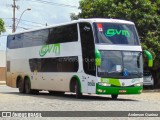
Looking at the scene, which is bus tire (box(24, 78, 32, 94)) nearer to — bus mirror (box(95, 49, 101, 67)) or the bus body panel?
the bus body panel

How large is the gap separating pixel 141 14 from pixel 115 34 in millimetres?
13569

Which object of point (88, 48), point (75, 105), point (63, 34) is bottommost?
point (75, 105)

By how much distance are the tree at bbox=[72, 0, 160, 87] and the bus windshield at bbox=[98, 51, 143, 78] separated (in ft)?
37.7

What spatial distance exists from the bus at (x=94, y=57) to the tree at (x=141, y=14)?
10484 mm

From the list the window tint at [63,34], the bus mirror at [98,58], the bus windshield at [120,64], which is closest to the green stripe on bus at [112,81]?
the bus windshield at [120,64]

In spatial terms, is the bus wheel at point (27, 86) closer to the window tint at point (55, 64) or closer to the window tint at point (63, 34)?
the window tint at point (55, 64)

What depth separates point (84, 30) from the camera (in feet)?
75.2

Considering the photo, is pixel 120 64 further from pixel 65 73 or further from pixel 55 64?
pixel 55 64

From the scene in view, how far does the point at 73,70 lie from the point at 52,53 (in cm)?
265

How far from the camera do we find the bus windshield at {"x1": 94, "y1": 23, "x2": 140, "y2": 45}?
73.2ft

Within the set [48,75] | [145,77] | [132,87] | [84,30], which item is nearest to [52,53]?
[48,75]

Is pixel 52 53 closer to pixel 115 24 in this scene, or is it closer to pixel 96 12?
pixel 115 24

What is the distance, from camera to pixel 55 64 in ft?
84.3

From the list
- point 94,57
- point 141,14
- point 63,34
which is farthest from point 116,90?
point 141,14
